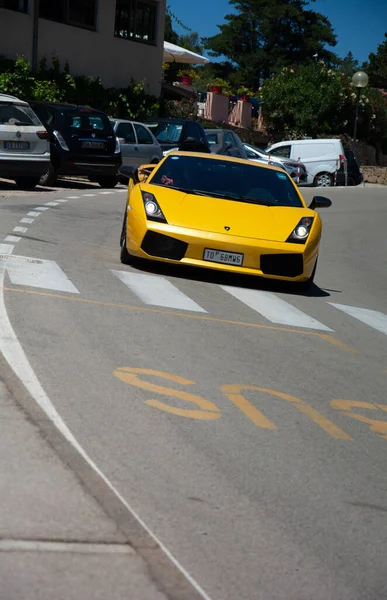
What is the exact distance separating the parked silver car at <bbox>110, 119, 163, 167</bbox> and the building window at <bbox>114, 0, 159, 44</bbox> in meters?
14.2

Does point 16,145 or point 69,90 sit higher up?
point 69,90

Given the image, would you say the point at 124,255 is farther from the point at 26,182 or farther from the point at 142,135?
the point at 142,135

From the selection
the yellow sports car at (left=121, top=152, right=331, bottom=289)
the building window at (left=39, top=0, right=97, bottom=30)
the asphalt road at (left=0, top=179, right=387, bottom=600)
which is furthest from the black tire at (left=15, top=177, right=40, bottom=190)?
the building window at (left=39, top=0, right=97, bottom=30)

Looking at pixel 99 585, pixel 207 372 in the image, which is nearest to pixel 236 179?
pixel 207 372

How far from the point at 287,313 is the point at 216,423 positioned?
15.4ft

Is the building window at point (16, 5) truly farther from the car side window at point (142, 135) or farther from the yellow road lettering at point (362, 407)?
the yellow road lettering at point (362, 407)

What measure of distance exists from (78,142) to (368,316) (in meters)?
14.9

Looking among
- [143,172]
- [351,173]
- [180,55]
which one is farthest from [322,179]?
[143,172]

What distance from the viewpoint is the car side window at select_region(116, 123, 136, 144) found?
2909 cm

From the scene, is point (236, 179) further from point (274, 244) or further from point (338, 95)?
point (338, 95)

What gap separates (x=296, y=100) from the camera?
188ft

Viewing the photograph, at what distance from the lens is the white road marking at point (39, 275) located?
10539mm

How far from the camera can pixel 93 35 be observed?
41062mm

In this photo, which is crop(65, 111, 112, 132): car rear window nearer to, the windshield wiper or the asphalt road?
the asphalt road
